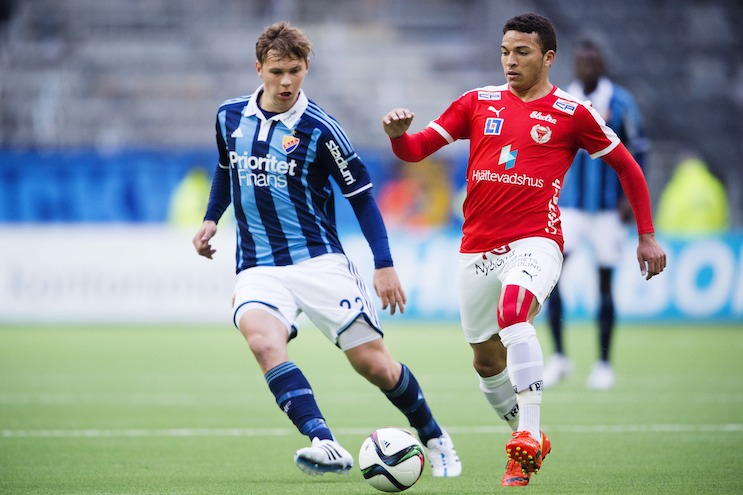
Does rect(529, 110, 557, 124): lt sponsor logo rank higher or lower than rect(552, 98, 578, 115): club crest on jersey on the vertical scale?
lower

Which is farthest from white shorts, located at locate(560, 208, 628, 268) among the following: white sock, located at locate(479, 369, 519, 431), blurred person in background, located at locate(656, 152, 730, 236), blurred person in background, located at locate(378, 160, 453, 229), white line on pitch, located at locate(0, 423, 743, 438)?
blurred person in background, located at locate(378, 160, 453, 229)

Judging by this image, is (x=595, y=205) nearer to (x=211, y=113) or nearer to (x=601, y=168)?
(x=601, y=168)

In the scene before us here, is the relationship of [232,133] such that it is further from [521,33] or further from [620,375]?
[620,375]

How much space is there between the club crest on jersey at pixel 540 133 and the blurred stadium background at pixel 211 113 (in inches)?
439

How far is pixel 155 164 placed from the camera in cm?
2081

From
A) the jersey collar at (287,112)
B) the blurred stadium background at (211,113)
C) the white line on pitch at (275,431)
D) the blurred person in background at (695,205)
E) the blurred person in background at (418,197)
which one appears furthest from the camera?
the blurred person in background at (418,197)

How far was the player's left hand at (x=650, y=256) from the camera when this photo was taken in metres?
5.75

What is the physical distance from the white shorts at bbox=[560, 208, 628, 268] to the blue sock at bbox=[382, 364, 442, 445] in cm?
445

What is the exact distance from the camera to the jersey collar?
5.91 m

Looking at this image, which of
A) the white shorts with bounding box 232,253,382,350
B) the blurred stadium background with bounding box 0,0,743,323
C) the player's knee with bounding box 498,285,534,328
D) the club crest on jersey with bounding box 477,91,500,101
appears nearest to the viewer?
the player's knee with bounding box 498,285,534,328

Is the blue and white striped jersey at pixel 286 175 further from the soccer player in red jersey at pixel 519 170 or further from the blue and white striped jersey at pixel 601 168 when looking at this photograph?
the blue and white striped jersey at pixel 601 168

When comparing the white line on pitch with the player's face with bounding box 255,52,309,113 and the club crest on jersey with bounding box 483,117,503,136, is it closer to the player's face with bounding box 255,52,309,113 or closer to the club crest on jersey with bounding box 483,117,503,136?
the club crest on jersey with bounding box 483,117,503,136

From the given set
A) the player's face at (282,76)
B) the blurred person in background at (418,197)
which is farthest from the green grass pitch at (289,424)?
the blurred person in background at (418,197)

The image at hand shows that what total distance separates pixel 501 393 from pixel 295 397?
1.19 metres
